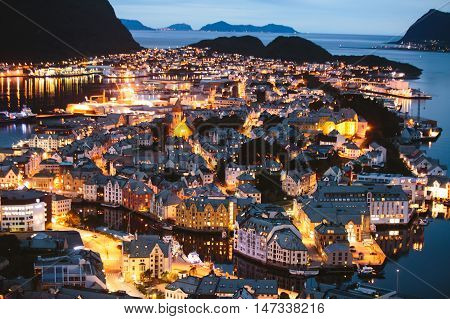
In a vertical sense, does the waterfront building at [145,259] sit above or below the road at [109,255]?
above

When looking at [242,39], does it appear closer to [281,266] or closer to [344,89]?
[344,89]

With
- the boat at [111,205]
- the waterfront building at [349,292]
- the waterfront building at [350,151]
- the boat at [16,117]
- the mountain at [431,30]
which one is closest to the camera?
the waterfront building at [349,292]

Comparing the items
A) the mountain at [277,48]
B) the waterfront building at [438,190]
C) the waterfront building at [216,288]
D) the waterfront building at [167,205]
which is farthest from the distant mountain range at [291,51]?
the waterfront building at [216,288]

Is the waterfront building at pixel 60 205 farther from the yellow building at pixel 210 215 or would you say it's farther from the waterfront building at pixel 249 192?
the waterfront building at pixel 249 192

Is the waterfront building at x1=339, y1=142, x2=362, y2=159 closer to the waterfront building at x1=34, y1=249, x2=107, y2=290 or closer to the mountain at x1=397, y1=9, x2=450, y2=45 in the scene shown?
the waterfront building at x1=34, y1=249, x2=107, y2=290

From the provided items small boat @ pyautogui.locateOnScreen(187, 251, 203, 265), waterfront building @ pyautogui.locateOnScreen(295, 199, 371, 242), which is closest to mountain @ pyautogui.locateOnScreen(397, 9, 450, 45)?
waterfront building @ pyautogui.locateOnScreen(295, 199, 371, 242)

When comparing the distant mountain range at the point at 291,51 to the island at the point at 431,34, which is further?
the distant mountain range at the point at 291,51
